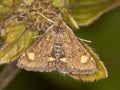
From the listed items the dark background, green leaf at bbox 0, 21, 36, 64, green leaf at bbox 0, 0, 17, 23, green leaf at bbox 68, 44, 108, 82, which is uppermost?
green leaf at bbox 0, 0, 17, 23

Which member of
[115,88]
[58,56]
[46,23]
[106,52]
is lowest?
[115,88]

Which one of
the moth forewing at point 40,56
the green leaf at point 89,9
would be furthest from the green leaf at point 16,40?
the green leaf at point 89,9

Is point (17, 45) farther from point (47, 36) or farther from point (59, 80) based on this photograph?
point (59, 80)

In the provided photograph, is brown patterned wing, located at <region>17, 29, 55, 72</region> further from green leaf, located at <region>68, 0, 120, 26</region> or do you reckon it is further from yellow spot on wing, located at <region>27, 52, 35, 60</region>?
green leaf, located at <region>68, 0, 120, 26</region>

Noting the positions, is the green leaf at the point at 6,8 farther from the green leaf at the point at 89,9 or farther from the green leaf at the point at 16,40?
the green leaf at the point at 89,9

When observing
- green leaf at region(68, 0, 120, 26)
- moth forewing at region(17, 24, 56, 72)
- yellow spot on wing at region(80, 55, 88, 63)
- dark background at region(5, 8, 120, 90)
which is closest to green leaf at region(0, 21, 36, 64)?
moth forewing at region(17, 24, 56, 72)

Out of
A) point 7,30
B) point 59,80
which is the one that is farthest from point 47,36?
point 59,80

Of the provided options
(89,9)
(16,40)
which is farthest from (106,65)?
(16,40)
